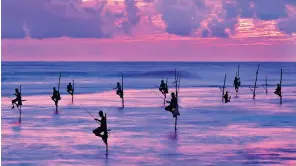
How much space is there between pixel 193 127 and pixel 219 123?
1.95 m

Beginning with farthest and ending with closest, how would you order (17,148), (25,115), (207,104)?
(207,104)
(25,115)
(17,148)

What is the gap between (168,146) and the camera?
20.5 m

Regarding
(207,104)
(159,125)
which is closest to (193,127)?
(159,125)

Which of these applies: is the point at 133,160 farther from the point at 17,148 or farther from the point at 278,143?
the point at 278,143

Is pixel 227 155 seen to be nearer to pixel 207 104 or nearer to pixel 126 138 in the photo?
pixel 126 138

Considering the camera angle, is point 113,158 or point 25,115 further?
point 25,115

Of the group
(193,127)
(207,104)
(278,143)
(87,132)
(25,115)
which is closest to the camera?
(278,143)

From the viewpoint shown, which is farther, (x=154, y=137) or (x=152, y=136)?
(x=152, y=136)

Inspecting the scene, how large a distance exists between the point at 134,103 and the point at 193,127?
13297mm

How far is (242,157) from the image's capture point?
1844 cm

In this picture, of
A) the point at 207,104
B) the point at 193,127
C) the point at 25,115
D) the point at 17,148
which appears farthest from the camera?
the point at 207,104

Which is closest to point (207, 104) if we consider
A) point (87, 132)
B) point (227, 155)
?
point (87, 132)

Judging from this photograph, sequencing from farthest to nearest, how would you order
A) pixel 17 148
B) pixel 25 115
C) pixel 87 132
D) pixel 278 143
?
pixel 25 115 < pixel 87 132 < pixel 278 143 < pixel 17 148

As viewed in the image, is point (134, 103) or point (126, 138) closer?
point (126, 138)
